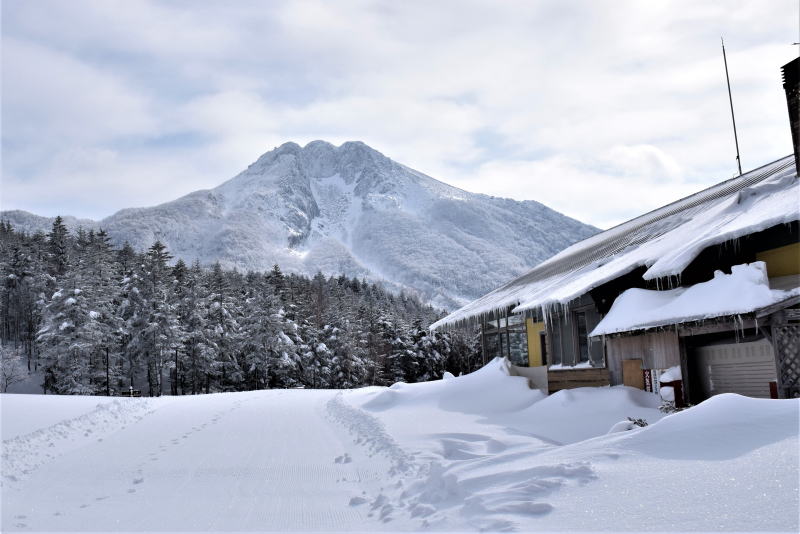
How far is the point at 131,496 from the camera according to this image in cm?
709

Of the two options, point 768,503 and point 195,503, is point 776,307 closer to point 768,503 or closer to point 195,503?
point 768,503

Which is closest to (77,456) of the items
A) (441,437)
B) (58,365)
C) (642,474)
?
(441,437)

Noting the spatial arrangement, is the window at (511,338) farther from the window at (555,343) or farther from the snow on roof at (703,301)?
the snow on roof at (703,301)

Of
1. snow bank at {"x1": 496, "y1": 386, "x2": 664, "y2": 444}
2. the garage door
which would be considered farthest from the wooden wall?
the garage door

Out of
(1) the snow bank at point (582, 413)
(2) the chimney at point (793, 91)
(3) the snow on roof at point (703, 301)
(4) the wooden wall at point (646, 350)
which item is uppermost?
(2) the chimney at point (793, 91)

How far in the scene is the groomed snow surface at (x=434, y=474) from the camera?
4648mm

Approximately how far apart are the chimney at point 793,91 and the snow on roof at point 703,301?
2550mm

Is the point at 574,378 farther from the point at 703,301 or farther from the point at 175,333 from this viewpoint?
the point at 175,333

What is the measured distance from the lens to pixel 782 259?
455 inches

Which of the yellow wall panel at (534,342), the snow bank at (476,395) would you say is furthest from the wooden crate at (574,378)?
the yellow wall panel at (534,342)

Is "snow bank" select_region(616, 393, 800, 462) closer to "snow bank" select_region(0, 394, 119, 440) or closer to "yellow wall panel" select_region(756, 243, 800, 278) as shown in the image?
"yellow wall panel" select_region(756, 243, 800, 278)

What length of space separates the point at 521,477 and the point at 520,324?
63.5 ft

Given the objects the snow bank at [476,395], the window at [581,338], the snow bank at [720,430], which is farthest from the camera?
the window at [581,338]

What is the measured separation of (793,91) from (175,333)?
4486 cm
